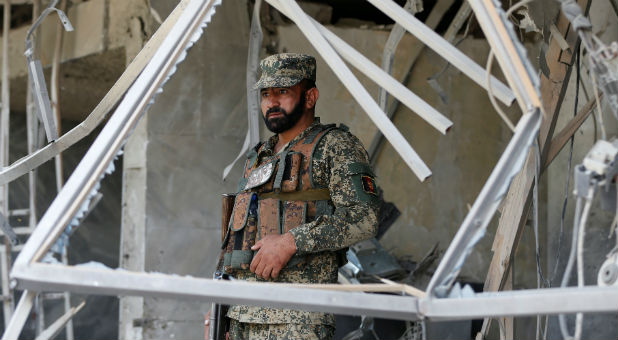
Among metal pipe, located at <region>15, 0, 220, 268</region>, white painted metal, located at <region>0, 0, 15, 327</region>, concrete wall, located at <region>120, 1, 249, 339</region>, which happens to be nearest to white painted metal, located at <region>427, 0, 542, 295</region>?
metal pipe, located at <region>15, 0, 220, 268</region>

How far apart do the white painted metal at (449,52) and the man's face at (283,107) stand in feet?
2.78

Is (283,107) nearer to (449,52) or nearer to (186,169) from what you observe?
(449,52)

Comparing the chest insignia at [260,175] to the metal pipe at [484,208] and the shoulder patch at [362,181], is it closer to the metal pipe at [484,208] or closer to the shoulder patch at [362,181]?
the shoulder patch at [362,181]

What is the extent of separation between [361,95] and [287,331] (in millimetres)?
928

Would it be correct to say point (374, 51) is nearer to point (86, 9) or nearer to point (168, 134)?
point (168, 134)

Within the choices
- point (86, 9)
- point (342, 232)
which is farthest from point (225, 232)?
point (86, 9)

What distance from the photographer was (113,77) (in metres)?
6.07

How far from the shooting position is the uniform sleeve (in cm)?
303

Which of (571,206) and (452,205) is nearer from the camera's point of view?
(571,206)

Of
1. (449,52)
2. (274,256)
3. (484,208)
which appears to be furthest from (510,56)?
(274,256)

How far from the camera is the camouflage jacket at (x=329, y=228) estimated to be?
304 centimetres

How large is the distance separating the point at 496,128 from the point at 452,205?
0.54 metres

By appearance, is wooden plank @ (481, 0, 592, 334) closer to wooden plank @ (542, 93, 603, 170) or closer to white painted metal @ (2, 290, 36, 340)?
wooden plank @ (542, 93, 603, 170)

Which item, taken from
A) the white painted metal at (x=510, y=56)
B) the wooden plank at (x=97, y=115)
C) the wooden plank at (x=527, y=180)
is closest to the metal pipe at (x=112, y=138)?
the wooden plank at (x=97, y=115)
